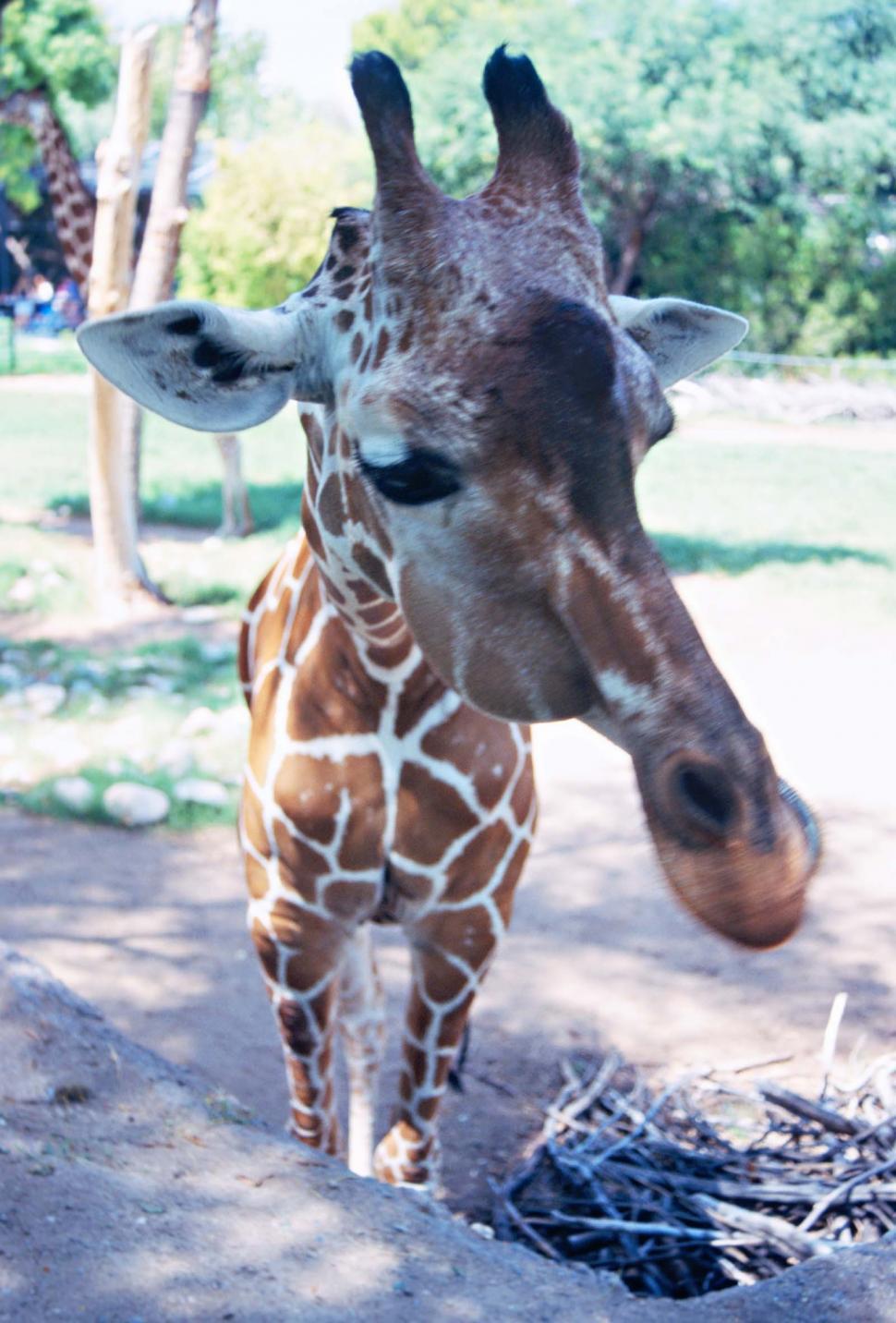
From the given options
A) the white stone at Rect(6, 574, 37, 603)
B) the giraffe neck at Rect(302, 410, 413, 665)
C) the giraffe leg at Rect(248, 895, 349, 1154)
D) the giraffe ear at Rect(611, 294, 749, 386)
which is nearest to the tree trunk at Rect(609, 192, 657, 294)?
the white stone at Rect(6, 574, 37, 603)

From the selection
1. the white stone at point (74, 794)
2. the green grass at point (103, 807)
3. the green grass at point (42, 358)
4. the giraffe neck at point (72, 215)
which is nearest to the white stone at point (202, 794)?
the green grass at point (103, 807)

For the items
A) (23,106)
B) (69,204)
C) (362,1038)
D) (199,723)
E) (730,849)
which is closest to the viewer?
(730,849)

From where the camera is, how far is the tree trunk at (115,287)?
8578 mm

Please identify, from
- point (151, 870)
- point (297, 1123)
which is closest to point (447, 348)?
point (297, 1123)

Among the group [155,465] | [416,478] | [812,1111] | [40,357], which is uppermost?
[416,478]

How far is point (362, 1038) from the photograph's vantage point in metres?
3.85

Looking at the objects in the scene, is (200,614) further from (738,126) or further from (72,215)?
(738,126)

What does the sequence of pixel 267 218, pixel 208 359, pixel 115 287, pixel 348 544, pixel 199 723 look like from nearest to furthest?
pixel 208 359 → pixel 348 544 → pixel 199 723 → pixel 115 287 → pixel 267 218

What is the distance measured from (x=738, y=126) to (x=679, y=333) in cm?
2147

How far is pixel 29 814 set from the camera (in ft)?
20.6

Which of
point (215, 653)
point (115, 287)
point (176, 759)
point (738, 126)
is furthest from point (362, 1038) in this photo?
point (738, 126)

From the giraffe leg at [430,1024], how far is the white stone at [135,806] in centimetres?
305

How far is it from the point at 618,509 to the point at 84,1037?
1.83m

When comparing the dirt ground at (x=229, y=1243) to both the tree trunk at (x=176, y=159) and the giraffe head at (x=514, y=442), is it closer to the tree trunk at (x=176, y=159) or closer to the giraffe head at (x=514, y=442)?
the giraffe head at (x=514, y=442)
